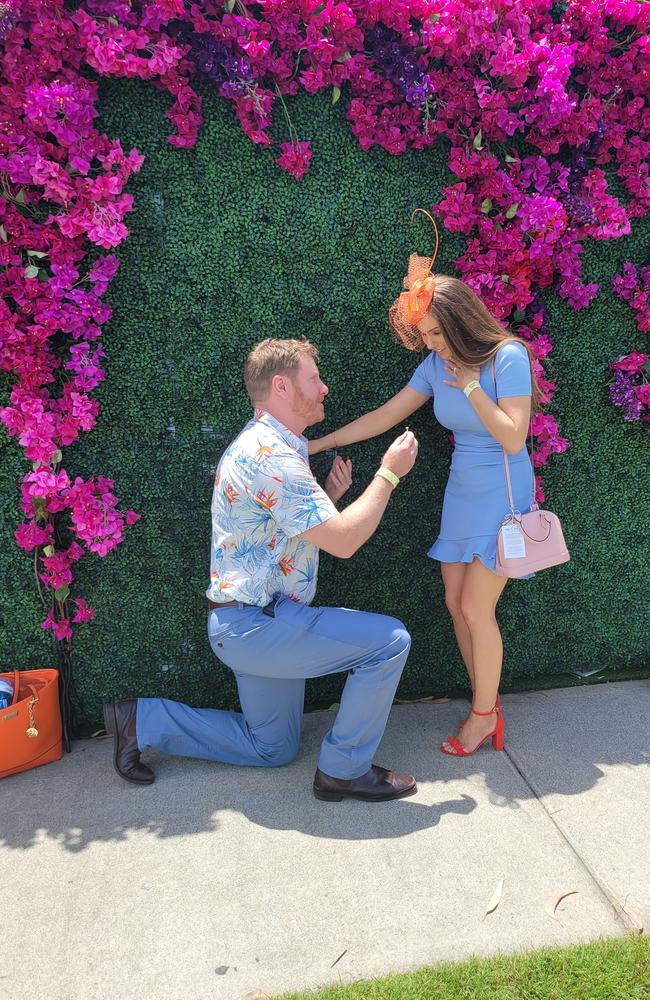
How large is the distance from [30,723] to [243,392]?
1703 mm

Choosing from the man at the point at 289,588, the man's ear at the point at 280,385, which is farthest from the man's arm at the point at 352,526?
the man's ear at the point at 280,385

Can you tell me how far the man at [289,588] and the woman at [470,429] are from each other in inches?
13.7

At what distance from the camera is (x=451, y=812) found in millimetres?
2715

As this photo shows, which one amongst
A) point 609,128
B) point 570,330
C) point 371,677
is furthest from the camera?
point 570,330

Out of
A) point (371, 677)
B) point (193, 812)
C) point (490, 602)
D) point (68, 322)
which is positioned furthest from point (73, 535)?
point (490, 602)

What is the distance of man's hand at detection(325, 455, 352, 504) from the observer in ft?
9.91

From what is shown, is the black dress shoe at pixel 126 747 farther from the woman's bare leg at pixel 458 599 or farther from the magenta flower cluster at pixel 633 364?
the magenta flower cluster at pixel 633 364

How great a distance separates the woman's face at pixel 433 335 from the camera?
2.76m

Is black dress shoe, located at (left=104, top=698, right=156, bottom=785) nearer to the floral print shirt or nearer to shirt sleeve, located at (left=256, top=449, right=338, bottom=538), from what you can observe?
the floral print shirt

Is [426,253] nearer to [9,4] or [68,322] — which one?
[68,322]

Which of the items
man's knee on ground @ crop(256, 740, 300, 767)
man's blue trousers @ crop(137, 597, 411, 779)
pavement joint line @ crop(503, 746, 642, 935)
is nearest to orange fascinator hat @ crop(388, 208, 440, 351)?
man's blue trousers @ crop(137, 597, 411, 779)

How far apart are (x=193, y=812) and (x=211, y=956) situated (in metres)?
0.67

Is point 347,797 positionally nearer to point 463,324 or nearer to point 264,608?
point 264,608

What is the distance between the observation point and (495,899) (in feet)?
7.52
